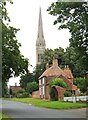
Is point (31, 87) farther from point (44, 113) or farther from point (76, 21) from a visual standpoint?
point (76, 21)

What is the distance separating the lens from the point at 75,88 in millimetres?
56562

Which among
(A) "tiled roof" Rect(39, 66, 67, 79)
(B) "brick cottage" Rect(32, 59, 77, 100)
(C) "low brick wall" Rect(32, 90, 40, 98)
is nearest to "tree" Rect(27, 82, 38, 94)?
(C) "low brick wall" Rect(32, 90, 40, 98)

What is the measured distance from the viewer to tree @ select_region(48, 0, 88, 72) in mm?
18953

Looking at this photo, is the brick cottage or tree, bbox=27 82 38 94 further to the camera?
tree, bbox=27 82 38 94

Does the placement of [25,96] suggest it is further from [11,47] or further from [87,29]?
[87,29]

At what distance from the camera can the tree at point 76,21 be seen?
62.2ft

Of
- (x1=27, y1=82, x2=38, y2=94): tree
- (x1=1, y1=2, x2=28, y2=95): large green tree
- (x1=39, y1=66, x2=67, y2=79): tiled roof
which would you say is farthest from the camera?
(x1=27, y1=82, x2=38, y2=94): tree

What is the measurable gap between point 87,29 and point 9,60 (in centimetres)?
1021

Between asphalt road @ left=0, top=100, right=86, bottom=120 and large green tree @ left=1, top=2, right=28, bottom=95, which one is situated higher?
large green tree @ left=1, top=2, right=28, bottom=95

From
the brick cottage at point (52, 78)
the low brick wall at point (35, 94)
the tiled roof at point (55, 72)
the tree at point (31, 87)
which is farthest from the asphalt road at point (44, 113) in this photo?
the tree at point (31, 87)

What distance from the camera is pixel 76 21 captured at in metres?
19.8

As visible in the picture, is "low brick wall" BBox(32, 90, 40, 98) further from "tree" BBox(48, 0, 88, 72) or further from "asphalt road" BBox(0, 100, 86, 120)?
"tree" BBox(48, 0, 88, 72)

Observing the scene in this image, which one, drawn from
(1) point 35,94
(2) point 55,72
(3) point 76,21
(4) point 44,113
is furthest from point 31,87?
(3) point 76,21

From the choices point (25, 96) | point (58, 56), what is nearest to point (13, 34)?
point (25, 96)
